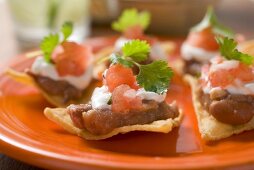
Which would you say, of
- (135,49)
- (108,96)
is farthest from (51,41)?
(108,96)

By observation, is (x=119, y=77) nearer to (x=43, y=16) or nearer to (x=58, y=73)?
(x=58, y=73)

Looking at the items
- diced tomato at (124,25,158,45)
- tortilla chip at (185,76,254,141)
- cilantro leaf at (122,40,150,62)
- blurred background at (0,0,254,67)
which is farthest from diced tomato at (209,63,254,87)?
blurred background at (0,0,254,67)

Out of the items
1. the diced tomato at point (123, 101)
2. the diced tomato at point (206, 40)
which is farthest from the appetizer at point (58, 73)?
the diced tomato at point (206, 40)

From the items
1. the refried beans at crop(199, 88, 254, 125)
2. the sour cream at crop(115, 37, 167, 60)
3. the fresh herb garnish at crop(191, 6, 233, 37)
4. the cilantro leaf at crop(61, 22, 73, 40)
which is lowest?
the sour cream at crop(115, 37, 167, 60)

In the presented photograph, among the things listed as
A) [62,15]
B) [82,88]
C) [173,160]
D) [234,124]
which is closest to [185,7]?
[62,15]

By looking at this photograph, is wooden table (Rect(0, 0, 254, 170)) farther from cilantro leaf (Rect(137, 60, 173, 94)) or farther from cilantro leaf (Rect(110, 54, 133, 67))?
cilantro leaf (Rect(137, 60, 173, 94))
